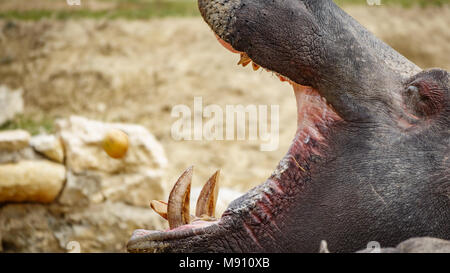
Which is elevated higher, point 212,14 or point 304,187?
point 212,14

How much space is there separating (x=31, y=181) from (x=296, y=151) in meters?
2.76

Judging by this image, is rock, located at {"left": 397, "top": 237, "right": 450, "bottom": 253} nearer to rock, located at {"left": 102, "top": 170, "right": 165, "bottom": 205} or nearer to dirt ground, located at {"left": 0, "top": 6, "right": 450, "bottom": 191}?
rock, located at {"left": 102, "top": 170, "right": 165, "bottom": 205}

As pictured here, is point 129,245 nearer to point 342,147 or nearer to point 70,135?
point 342,147

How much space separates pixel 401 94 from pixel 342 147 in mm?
319

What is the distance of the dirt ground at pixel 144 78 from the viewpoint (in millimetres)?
6879

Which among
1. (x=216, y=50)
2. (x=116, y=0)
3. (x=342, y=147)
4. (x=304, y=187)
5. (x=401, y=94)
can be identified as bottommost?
(x=304, y=187)

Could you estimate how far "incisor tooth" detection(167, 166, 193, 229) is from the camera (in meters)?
2.20

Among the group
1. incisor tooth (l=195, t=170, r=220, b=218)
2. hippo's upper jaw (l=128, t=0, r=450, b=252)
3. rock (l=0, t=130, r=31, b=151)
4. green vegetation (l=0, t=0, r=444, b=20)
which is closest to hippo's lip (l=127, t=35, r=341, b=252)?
hippo's upper jaw (l=128, t=0, r=450, b=252)

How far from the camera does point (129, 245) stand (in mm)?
2059

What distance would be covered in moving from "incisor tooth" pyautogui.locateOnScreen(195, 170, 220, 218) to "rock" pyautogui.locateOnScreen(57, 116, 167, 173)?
7.22ft

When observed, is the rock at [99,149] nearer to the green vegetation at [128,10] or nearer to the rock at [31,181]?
the rock at [31,181]

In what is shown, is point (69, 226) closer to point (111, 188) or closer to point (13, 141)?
point (111, 188)

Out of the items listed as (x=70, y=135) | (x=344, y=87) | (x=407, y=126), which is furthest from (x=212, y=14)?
(x=70, y=135)

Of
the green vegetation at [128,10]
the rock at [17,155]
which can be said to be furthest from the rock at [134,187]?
the green vegetation at [128,10]
